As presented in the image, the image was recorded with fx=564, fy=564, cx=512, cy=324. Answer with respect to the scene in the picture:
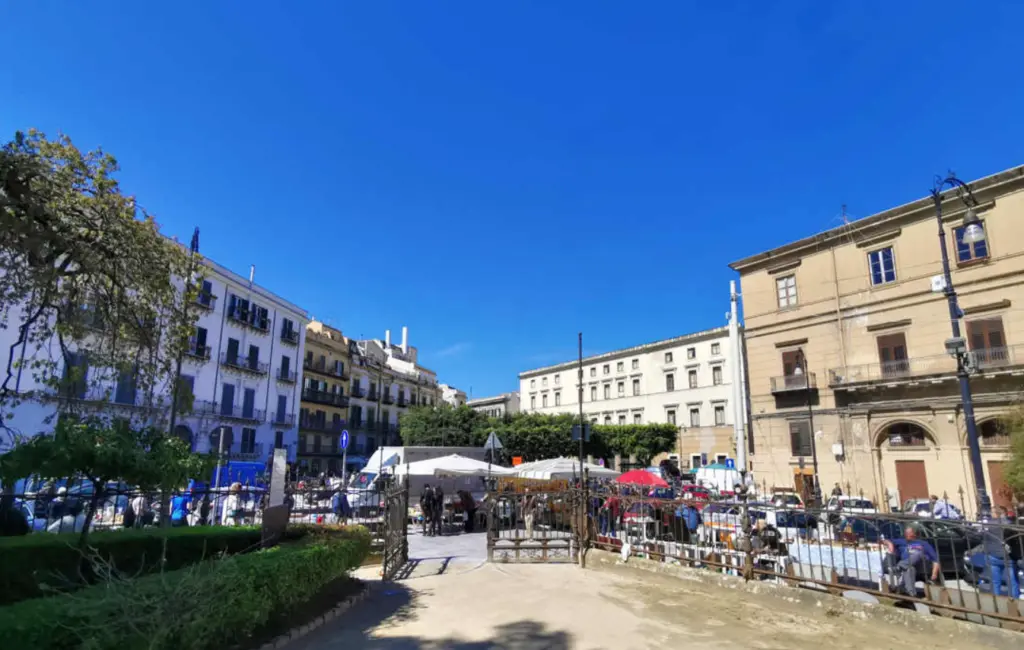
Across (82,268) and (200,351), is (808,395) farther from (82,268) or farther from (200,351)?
(200,351)

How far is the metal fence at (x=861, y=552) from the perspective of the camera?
6.32m

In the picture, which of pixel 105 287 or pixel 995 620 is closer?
pixel 995 620

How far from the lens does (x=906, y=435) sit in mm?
25266

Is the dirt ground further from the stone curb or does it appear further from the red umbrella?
the red umbrella

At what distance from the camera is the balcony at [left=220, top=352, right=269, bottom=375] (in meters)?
32.4

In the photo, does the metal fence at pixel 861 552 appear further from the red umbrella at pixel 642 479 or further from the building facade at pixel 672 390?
the building facade at pixel 672 390

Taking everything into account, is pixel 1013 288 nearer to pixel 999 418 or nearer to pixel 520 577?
pixel 999 418

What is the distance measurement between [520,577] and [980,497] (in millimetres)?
8848

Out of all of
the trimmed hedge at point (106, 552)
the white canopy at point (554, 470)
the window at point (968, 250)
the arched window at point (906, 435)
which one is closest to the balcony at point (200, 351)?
the white canopy at point (554, 470)

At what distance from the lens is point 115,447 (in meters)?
4.94

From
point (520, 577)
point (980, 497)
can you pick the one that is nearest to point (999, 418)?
point (980, 497)

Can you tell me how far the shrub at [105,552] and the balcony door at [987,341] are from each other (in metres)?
26.9

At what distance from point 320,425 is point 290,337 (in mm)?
8330

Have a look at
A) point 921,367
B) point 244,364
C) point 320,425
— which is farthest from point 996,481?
point 320,425
